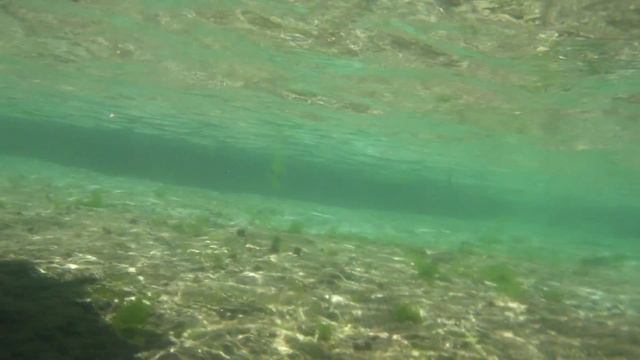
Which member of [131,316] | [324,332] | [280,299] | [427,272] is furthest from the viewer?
[427,272]

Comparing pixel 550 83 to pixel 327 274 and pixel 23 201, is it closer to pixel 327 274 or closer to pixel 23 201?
pixel 327 274

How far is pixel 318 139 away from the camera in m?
39.1

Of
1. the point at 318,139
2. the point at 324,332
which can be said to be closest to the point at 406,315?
the point at 324,332

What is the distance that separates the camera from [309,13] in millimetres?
14758

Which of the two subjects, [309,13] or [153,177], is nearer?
[309,13]

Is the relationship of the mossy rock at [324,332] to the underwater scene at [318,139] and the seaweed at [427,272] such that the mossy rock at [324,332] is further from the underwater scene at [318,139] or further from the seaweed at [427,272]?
the seaweed at [427,272]

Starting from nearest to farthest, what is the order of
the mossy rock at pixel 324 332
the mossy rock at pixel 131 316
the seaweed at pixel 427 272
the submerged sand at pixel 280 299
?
the mossy rock at pixel 131 316 → the submerged sand at pixel 280 299 → the mossy rock at pixel 324 332 → the seaweed at pixel 427 272

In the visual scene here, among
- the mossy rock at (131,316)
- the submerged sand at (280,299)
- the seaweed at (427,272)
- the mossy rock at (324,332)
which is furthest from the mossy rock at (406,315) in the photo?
the mossy rock at (131,316)

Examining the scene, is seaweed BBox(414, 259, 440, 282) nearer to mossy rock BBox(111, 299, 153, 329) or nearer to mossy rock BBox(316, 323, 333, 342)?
mossy rock BBox(316, 323, 333, 342)

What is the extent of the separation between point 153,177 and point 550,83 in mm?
35374

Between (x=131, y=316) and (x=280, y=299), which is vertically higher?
(x=131, y=316)

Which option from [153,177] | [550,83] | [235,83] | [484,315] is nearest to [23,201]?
[235,83]

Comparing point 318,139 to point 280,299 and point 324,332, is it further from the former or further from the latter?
point 324,332

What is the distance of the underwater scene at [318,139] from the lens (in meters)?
7.77
